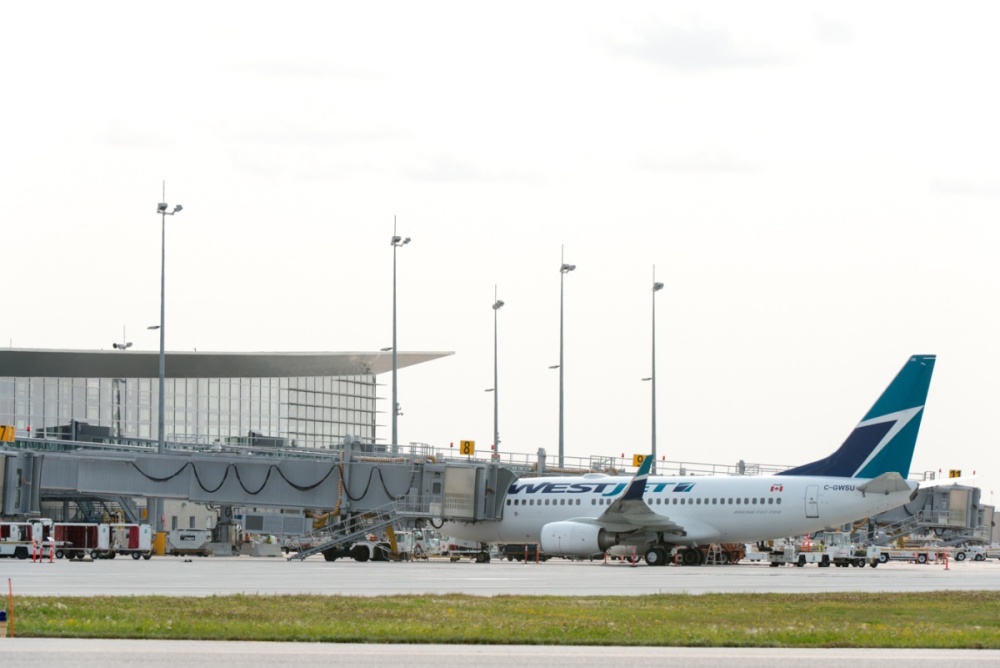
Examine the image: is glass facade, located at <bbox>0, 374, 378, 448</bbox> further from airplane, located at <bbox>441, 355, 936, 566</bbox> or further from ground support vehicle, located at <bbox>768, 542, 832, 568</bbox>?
airplane, located at <bbox>441, 355, 936, 566</bbox>

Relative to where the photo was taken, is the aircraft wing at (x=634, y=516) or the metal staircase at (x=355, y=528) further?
the metal staircase at (x=355, y=528)

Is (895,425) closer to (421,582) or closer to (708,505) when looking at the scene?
(708,505)

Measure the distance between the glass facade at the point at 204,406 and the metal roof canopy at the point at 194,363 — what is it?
1698mm

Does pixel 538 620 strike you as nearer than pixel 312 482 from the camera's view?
Yes

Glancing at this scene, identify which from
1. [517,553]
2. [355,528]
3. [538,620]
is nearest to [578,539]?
[355,528]

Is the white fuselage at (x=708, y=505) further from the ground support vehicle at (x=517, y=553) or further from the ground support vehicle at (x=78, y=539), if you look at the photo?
the ground support vehicle at (x=78, y=539)

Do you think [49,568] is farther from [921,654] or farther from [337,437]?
[337,437]

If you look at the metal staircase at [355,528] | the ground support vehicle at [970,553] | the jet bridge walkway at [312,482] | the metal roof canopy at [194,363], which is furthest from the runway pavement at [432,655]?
the metal roof canopy at [194,363]

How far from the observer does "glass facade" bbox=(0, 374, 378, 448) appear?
128 m

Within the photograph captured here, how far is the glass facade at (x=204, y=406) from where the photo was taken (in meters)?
128

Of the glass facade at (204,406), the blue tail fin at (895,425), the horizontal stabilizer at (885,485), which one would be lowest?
the horizontal stabilizer at (885,485)

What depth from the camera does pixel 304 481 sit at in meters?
61.2

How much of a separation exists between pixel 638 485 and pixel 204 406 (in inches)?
3425

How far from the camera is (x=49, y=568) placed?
4444cm
